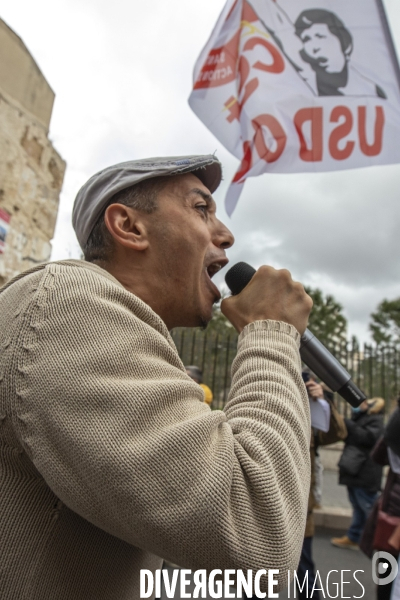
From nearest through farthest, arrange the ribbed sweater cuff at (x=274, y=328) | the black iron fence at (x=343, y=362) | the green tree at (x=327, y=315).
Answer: the ribbed sweater cuff at (x=274, y=328), the black iron fence at (x=343, y=362), the green tree at (x=327, y=315)

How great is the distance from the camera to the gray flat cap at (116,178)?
136 centimetres

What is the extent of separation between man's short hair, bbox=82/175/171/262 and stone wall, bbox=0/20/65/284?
9.30ft

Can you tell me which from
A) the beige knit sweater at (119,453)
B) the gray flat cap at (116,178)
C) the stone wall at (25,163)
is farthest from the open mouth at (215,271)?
the stone wall at (25,163)

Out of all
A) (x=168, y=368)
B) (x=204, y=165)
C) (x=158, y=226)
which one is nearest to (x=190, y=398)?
(x=168, y=368)

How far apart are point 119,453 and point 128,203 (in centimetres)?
86

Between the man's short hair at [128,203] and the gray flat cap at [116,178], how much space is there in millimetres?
26

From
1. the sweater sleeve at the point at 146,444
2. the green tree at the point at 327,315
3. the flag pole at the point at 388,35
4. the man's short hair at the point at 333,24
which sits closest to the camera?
the sweater sleeve at the point at 146,444

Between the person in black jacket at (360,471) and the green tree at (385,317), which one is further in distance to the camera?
the green tree at (385,317)

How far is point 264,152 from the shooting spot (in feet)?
12.8

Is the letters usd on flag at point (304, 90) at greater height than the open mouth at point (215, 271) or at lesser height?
greater

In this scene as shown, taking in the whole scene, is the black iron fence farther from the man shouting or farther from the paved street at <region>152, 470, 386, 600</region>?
the man shouting

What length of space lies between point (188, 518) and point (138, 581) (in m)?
0.45

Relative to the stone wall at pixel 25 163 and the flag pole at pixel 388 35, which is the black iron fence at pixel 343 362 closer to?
the stone wall at pixel 25 163

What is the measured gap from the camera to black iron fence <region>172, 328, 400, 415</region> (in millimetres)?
8336
